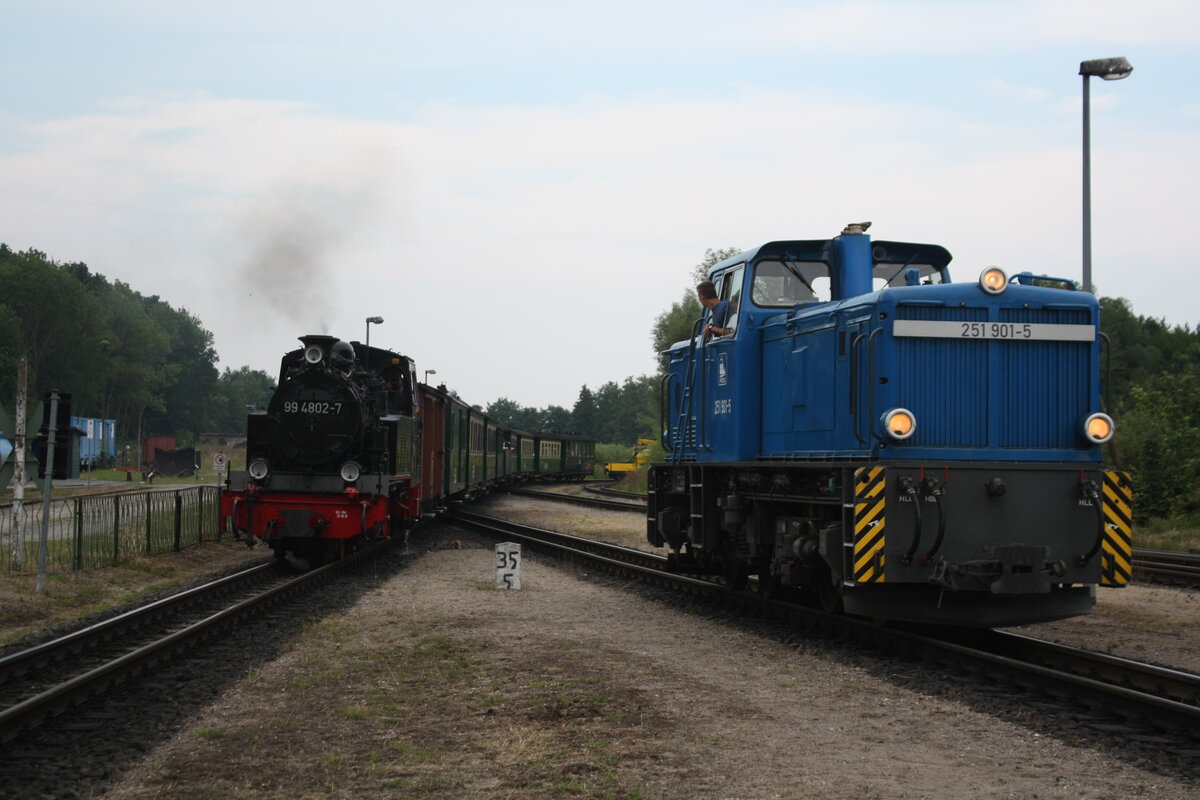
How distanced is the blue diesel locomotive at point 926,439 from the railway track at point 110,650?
5.59 meters

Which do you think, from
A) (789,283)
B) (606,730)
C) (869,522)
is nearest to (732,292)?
(789,283)

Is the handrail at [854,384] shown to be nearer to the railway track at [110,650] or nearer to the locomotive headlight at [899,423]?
the locomotive headlight at [899,423]

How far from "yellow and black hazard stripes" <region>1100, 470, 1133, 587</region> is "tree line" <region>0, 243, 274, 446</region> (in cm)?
6122

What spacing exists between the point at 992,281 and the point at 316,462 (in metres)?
10.9

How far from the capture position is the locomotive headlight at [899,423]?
29.6 feet

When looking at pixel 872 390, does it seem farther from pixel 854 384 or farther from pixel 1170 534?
pixel 1170 534

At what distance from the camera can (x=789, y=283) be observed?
11500 millimetres

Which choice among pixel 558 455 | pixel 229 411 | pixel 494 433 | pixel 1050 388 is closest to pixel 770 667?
pixel 1050 388

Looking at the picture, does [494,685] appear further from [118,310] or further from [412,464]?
[118,310]

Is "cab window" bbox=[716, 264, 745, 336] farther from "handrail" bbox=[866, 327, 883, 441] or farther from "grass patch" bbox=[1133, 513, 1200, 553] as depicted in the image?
"grass patch" bbox=[1133, 513, 1200, 553]

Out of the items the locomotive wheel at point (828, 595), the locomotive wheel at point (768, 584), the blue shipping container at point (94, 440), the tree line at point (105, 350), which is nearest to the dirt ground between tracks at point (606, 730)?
the locomotive wheel at point (828, 595)

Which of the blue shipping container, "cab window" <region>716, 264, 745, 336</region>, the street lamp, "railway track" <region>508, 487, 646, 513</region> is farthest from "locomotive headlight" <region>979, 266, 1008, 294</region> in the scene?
the blue shipping container

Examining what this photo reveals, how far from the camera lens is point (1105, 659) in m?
8.24

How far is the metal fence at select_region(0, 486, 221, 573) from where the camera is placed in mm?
15866
